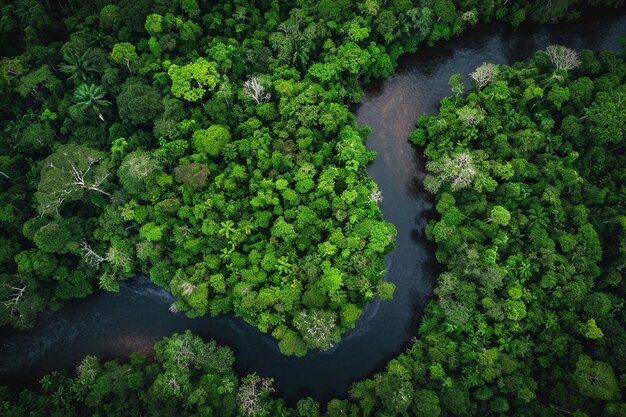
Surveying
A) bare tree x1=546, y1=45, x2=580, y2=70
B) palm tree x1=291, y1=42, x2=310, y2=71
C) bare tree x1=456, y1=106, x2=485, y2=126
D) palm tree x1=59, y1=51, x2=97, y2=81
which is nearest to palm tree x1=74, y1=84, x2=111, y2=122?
palm tree x1=59, y1=51, x2=97, y2=81

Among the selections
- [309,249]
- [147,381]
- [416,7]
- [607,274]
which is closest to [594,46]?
[416,7]

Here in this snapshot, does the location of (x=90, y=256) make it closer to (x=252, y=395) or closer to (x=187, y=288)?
(x=187, y=288)

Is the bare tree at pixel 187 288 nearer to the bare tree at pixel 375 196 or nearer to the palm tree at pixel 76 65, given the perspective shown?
the bare tree at pixel 375 196

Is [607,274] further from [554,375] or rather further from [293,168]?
[293,168]

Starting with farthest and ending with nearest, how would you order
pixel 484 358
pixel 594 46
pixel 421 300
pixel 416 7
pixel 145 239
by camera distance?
pixel 594 46 → pixel 416 7 → pixel 421 300 → pixel 145 239 → pixel 484 358

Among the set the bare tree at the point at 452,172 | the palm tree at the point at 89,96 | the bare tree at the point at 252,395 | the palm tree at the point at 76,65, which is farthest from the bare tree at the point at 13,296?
the bare tree at the point at 452,172

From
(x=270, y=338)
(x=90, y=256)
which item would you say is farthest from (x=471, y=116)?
(x=90, y=256)

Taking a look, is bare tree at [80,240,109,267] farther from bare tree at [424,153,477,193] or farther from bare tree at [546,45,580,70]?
bare tree at [546,45,580,70]
